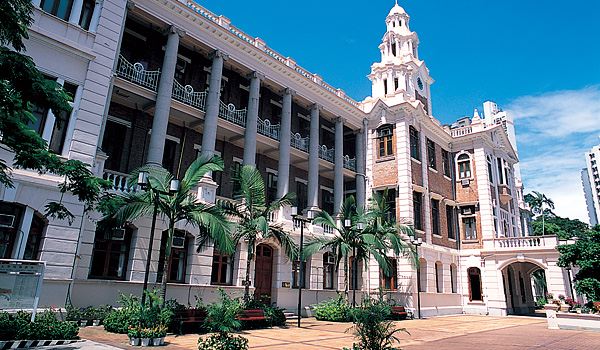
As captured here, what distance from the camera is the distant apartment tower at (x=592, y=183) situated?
11881 centimetres

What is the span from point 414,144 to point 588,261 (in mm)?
12344

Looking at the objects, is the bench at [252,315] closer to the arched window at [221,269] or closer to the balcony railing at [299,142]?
the arched window at [221,269]

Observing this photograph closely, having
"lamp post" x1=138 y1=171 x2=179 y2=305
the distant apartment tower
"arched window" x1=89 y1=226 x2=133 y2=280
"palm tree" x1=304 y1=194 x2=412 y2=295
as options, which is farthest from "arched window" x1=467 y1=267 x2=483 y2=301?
the distant apartment tower

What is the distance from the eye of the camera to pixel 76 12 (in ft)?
48.0

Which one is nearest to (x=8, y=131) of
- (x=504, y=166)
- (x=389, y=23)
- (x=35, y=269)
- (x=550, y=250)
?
(x=35, y=269)

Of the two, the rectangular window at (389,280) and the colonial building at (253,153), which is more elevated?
the colonial building at (253,153)

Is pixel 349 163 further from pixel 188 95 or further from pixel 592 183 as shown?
pixel 592 183

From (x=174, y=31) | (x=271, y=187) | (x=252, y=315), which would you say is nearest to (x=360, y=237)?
(x=271, y=187)

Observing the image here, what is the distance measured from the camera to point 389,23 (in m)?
35.1

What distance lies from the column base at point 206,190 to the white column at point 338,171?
940 centimetres

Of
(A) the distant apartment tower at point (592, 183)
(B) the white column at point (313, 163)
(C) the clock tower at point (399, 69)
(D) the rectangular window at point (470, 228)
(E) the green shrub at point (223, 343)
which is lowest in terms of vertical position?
(E) the green shrub at point (223, 343)

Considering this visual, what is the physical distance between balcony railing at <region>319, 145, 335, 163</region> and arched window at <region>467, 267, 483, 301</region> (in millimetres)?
13804

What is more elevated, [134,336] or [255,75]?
[255,75]

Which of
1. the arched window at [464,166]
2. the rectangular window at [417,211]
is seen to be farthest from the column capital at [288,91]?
the arched window at [464,166]
